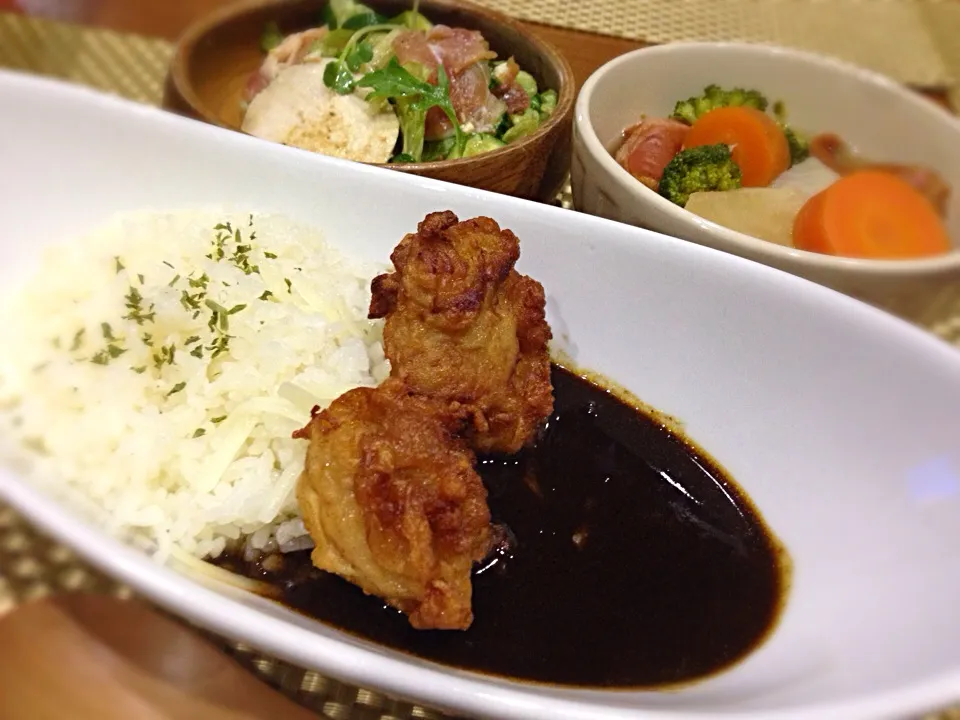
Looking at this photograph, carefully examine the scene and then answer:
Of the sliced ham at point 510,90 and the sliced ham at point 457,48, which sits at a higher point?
the sliced ham at point 457,48

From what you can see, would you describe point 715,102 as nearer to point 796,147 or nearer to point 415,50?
point 796,147

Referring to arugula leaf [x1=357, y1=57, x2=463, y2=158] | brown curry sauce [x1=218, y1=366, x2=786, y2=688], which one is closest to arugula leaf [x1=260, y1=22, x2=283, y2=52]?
arugula leaf [x1=357, y1=57, x2=463, y2=158]

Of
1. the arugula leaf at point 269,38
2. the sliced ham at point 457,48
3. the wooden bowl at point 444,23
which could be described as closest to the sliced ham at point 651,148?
the wooden bowl at point 444,23

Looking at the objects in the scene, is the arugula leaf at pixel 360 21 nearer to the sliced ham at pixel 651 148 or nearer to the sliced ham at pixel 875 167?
the sliced ham at pixel 651 148

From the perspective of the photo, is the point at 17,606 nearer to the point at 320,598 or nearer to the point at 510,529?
the point at 320,598

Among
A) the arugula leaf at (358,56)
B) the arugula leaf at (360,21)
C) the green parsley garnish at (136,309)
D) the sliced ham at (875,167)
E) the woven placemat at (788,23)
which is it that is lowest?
the sliced ham at (875,167)

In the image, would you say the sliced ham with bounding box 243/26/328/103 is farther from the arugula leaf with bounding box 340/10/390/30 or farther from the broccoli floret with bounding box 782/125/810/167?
the broccoli floret with bounding box 782/125/810/167

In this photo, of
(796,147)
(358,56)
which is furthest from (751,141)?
(358,56)
